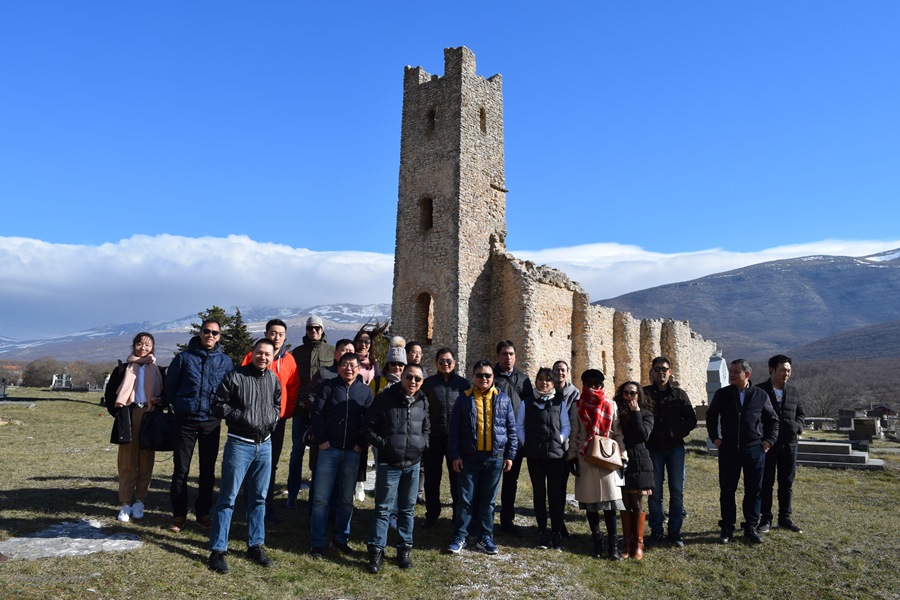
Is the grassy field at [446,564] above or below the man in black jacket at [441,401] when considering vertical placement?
below

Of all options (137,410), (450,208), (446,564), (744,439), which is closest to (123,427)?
(137,410)

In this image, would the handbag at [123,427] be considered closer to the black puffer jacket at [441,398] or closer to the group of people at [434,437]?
the group of people at [434,437]

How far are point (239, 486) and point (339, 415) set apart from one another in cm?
111

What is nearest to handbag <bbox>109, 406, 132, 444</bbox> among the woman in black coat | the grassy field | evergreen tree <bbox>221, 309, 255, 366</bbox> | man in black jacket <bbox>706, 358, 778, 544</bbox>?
the grassy field

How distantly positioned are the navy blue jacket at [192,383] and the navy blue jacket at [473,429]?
2437mm

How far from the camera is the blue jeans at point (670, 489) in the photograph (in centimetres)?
693

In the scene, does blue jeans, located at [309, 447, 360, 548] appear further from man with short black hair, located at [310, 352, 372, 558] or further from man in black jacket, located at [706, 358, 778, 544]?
man in black jacket, located at [706, 358, 778, 544]

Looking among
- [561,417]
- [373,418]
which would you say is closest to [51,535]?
[373,418]

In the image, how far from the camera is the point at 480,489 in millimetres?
6590

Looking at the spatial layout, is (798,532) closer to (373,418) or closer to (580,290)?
(373,418)

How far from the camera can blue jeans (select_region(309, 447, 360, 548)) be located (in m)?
6.03

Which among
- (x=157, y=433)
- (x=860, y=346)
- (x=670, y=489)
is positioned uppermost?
(x=860, y=346)

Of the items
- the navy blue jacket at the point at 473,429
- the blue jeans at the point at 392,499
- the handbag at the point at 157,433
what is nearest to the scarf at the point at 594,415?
the navy blue jacket at the point at 473,429

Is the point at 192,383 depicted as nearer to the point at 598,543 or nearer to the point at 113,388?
the point at 113,388
